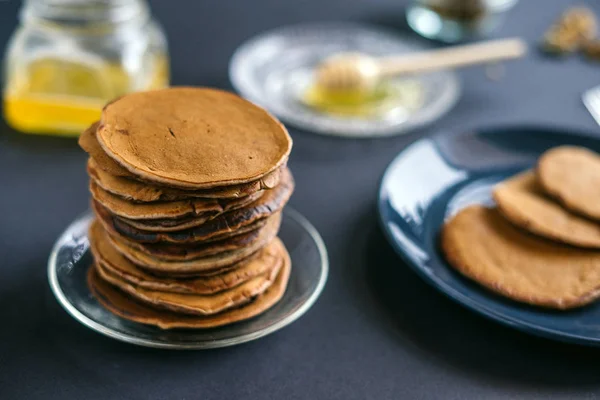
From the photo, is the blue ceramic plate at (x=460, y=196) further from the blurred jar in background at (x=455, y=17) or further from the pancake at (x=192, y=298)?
the blurred jar in background at (x=455, y=17)

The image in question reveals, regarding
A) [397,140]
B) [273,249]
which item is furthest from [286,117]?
[273,249]

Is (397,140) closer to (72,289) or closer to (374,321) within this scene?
(374,321)

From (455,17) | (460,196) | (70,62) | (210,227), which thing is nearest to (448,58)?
(455,17)

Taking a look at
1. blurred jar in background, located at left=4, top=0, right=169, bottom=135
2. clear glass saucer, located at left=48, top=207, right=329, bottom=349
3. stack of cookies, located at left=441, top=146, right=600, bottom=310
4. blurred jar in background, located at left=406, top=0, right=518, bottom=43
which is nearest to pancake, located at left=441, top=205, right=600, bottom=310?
stack of cookies, located at left=441, top=146, right=600, bottom=310

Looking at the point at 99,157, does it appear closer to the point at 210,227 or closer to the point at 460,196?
the point at 210,227

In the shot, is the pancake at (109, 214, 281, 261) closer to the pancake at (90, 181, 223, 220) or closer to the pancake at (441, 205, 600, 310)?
the pancake at (90, 181, 223, 220)

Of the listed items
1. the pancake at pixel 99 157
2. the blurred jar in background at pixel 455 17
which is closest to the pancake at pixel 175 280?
the pancake at pixel 99 157
